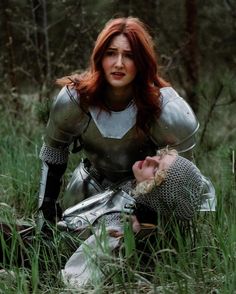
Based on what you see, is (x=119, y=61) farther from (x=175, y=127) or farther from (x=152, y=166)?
(x=152, y=166)

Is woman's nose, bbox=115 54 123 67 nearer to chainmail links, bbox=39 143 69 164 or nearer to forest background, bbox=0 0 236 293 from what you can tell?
chainmail links, bbox=39 143 69 164

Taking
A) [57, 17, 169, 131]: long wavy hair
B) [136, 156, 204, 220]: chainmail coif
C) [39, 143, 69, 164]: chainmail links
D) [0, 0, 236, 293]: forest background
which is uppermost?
[57, 17, 169, 131]: long wavy hair

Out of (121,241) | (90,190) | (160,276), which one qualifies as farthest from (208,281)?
(90,190)

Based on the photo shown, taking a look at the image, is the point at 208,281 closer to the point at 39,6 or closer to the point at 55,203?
the point at 55,203

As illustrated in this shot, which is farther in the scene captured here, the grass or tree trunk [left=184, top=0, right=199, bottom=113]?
tree trunk [left=184, top=0, right=199, bottom=113]

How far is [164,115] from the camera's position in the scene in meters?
2.62

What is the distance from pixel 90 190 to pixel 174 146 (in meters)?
0.41

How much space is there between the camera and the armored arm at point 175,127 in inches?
103

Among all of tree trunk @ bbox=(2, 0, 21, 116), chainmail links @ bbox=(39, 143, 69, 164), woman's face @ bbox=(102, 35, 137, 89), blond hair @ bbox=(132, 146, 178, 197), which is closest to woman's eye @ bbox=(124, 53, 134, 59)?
woman's face @ bbox=(102, 35, 137, 89)

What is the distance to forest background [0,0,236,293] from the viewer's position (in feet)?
10.9

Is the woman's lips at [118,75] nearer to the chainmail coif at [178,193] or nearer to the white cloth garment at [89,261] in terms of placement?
the chainmail coif at [178,193]

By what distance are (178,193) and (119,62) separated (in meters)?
0.51

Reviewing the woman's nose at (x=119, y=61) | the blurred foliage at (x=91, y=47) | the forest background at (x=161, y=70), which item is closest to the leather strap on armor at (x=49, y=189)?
the forest background at (x=161, y=70)

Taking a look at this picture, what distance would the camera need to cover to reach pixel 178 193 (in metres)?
2.37
